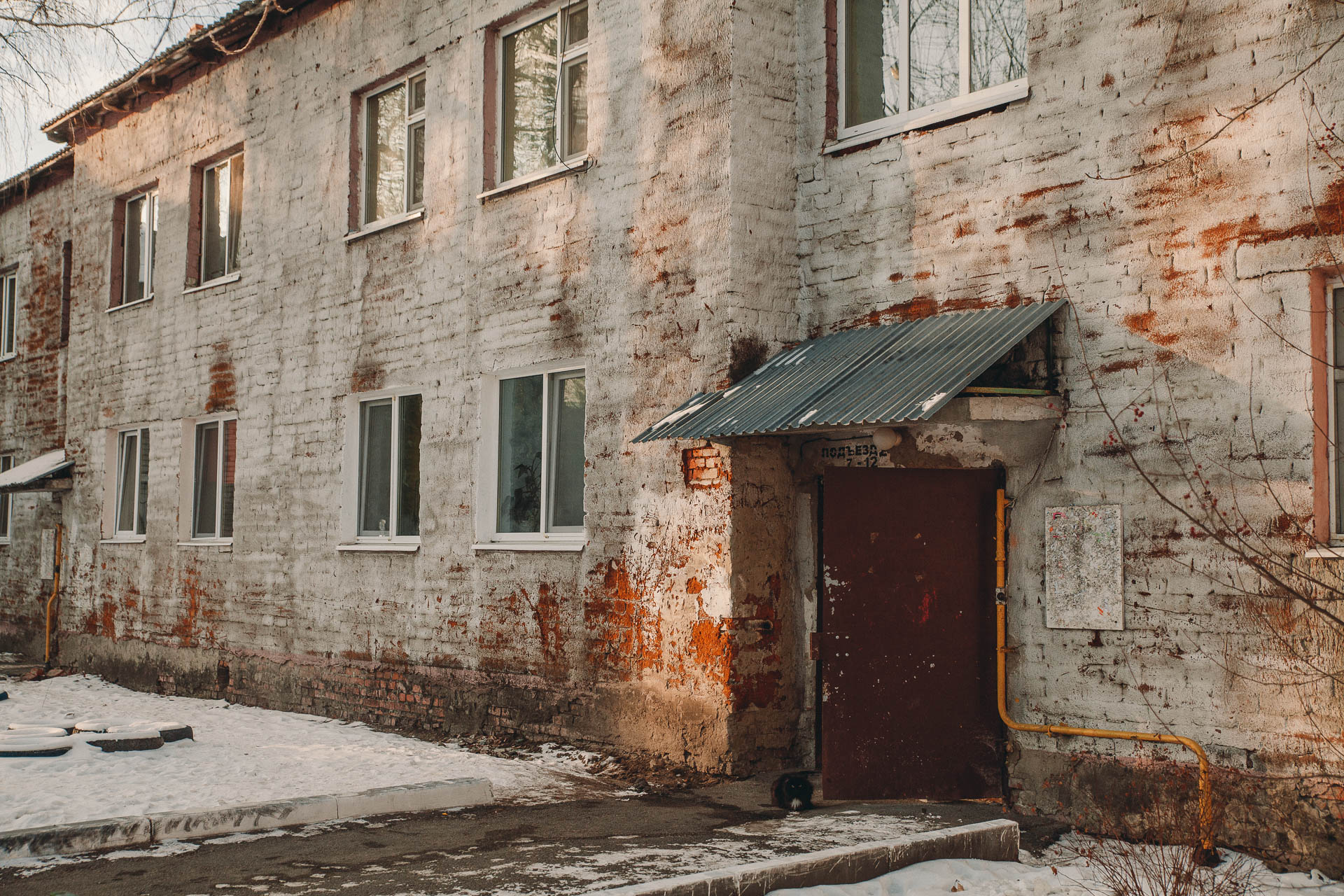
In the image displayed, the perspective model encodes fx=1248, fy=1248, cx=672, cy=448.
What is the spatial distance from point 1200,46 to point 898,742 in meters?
4.17

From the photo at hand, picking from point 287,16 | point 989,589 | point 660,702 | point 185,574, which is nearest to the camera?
point 989,589

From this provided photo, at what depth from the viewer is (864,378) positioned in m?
7.05

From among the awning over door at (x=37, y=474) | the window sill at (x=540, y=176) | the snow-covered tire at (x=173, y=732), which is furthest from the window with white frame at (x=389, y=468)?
the awning over door at (x=37, y=474)

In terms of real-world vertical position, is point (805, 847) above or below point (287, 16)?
below

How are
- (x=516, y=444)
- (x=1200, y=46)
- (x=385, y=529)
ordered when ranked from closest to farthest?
(x=1200, y=46) → (x=516, y=444) → (x=385, y=529)

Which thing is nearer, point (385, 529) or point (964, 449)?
point (964, 449)

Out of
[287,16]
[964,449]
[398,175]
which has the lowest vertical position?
[964,449]

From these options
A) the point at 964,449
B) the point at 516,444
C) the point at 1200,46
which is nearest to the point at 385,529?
the point at 516,444

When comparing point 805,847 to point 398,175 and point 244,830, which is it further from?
point 398,175

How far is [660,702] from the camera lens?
8414 mm

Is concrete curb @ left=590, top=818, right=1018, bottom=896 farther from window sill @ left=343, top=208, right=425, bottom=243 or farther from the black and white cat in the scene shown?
window sill @ left=343, top=208, right=425, bottom=243

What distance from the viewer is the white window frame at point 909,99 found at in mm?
7391

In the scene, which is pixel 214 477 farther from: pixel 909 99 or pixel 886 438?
pixel 909 99

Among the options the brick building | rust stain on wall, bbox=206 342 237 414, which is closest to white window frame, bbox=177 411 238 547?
rust stain on wall, bbox=206 342 237 414
